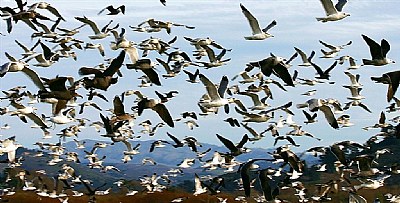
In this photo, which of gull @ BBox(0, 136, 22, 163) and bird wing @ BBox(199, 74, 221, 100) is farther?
gull @ BBox(0, 136, 22, 163)

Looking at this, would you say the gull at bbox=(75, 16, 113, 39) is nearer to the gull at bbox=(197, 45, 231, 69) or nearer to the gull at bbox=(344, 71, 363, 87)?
the gull at bbox=(197, 45, 231, 69)

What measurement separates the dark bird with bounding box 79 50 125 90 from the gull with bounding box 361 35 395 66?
21.4 ft

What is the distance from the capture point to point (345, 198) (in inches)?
1786

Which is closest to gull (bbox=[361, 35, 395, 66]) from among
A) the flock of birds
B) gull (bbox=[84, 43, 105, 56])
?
the flock of birds

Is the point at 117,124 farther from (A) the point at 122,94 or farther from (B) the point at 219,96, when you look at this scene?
(B) the point at 219,96

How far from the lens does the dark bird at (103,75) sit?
751 inches

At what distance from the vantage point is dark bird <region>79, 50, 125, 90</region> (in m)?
19.1

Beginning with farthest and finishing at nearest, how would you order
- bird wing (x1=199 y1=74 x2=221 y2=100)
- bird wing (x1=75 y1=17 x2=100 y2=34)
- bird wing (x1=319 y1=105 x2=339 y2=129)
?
bird wing (x1=75 y1=17 x2=100 y2=34) < bird wing (x1=319 y1=105 x2=339 y2=129) < bird wing (x1=199 y1=74 x2=221 y2=100)

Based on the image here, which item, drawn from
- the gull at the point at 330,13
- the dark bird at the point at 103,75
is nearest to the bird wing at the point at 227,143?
the dark bird at the point at 103,75

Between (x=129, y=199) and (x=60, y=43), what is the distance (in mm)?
15866

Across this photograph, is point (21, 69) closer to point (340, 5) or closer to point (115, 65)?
point (115, 65)

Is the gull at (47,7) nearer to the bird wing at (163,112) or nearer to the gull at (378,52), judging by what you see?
the bird wing at (163,112)

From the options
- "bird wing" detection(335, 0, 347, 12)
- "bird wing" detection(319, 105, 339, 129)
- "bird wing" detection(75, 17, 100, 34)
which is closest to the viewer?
"bird wing" detection(319, 105, 339, 129)

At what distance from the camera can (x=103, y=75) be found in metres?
19.4
